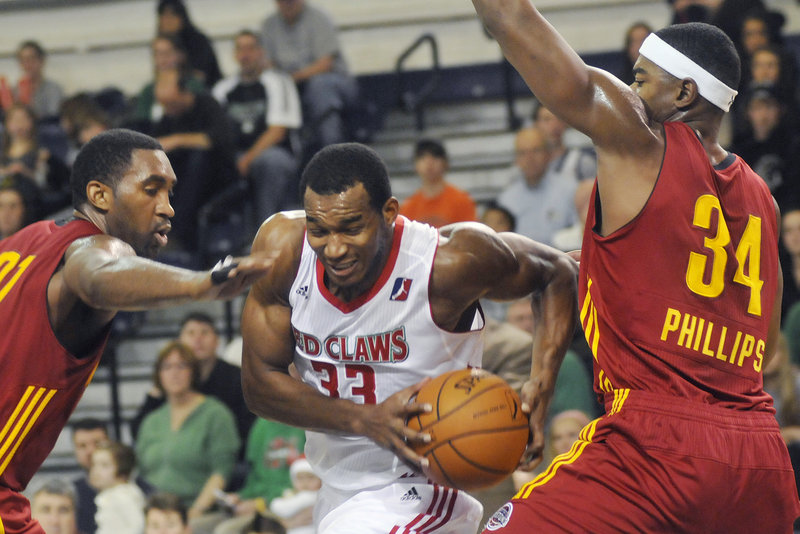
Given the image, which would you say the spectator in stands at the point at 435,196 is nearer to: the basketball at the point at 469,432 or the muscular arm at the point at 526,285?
the muscular arm at the point at 526,285

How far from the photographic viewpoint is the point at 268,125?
968 centimetres

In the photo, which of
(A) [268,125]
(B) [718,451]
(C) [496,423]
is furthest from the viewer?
(A) [268,125]

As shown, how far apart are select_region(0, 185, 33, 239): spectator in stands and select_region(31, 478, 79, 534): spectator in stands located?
2881mm

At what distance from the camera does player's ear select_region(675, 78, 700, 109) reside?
3.69 meters

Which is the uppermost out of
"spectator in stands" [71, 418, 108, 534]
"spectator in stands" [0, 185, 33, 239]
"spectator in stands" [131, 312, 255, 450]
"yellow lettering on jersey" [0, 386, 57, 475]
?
"yellow lettering on jersey" [0, 386, 57, 475]

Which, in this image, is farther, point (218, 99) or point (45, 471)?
point (218, 99)

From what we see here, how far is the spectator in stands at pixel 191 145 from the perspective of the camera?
30.3 ft

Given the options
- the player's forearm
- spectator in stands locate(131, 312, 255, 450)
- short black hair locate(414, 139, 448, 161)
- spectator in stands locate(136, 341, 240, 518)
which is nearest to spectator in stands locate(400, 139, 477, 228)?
short black hair locate(414, 139, 448, 161)

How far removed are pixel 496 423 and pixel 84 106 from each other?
7.84 m

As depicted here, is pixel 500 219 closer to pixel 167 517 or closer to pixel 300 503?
pixel 300 503

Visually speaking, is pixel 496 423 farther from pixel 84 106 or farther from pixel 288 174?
pixel 84 106

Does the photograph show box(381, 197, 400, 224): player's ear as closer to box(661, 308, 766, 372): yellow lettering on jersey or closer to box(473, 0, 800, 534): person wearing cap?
box(473, 0, 800, 534): person wearing cap

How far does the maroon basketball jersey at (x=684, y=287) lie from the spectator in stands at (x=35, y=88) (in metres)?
9.63

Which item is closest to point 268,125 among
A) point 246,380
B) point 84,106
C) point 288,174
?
point 288,174
